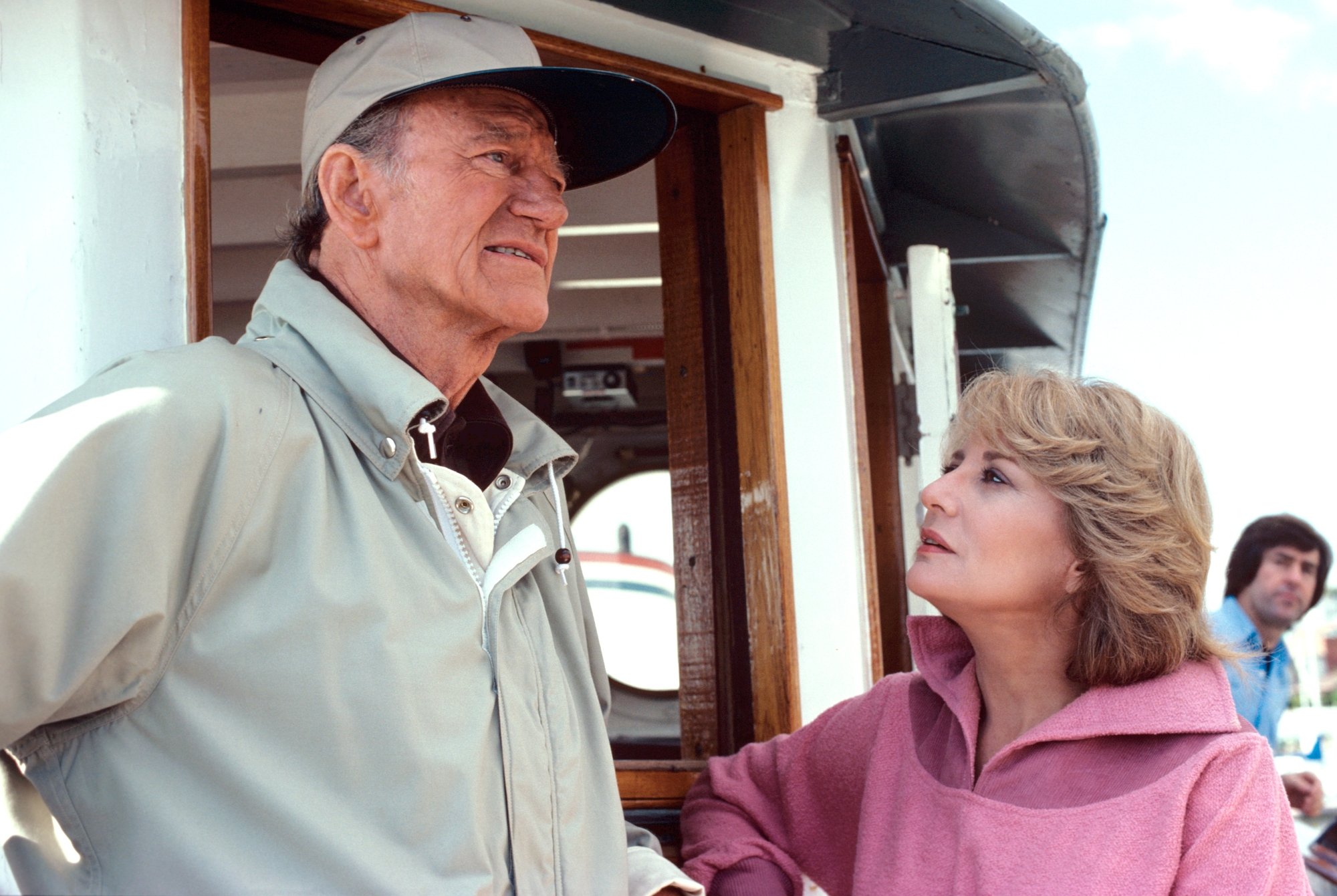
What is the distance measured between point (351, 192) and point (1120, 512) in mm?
1171

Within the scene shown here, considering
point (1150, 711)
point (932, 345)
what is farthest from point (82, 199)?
point (932, 345)

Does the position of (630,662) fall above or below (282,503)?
below

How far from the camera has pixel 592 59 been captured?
7.17ft

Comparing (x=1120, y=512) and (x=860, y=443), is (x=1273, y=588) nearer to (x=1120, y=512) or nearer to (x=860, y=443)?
(x=860, y=443)

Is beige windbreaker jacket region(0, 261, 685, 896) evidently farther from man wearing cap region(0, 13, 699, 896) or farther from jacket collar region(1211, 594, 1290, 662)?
jacket collar region(1211, 594, 1290, 662)

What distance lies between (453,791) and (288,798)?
17cm

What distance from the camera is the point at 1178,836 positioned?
162cm

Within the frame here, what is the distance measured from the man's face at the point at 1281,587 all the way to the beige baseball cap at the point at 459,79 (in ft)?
8.75

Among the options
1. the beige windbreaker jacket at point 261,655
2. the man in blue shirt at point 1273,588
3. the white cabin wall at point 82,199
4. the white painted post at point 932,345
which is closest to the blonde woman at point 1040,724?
the beige windbreaker jacket at point 261,655

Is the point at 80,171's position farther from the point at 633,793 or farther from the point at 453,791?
the point at 633,793

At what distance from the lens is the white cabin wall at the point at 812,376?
94.9 inches

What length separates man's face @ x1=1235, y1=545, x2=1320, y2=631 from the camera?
149 inches

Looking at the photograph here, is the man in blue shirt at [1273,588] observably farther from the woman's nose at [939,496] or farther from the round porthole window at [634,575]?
the round porthole window at [634,575]

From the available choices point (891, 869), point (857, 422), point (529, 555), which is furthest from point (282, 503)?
point (857, 422)
